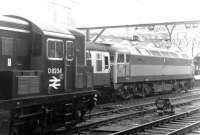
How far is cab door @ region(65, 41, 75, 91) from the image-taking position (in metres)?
10.2

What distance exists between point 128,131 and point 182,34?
32.5 metres

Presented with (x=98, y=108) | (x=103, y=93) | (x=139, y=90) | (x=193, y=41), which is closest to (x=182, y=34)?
(x=193, y=41)

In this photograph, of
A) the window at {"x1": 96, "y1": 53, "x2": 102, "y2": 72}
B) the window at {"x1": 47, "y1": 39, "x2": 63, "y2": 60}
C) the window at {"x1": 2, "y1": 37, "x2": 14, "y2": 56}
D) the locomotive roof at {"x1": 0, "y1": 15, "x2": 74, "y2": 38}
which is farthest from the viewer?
the window at {"x1": 96, "y1": 53, "x2": 102, "y2": 72}

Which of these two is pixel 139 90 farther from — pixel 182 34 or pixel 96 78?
pixel 182 34

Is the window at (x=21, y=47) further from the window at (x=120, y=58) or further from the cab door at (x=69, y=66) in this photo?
the window at (x=120, y=58)

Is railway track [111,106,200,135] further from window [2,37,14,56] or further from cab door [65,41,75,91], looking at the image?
window [2,37,14,56]

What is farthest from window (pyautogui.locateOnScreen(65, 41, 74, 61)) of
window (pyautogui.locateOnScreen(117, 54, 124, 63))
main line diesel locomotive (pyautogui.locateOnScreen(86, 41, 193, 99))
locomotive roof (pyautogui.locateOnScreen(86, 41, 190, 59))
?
window (pyautogui.locateOnScreen(117, 54, 124, 63))

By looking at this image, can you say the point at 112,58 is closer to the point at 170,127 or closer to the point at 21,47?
the point at 170,127

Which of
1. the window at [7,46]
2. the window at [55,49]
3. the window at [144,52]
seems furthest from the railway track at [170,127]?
the window at [144,52]

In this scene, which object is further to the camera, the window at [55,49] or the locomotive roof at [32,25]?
the window at [55,49]

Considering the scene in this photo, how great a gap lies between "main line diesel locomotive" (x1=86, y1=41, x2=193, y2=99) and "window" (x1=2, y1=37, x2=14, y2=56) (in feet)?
27.8

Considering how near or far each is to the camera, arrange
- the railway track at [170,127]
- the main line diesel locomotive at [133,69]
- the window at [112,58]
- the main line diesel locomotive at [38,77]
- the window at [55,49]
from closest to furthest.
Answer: the main line diesel locomotive at [38,77], the window at [55,49], the railway track at [170,127], the main line diesel locomotive at [133,69], the window at [112,58]

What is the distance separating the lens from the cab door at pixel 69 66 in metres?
10.2

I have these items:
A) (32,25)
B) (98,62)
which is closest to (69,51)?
(32,25)
